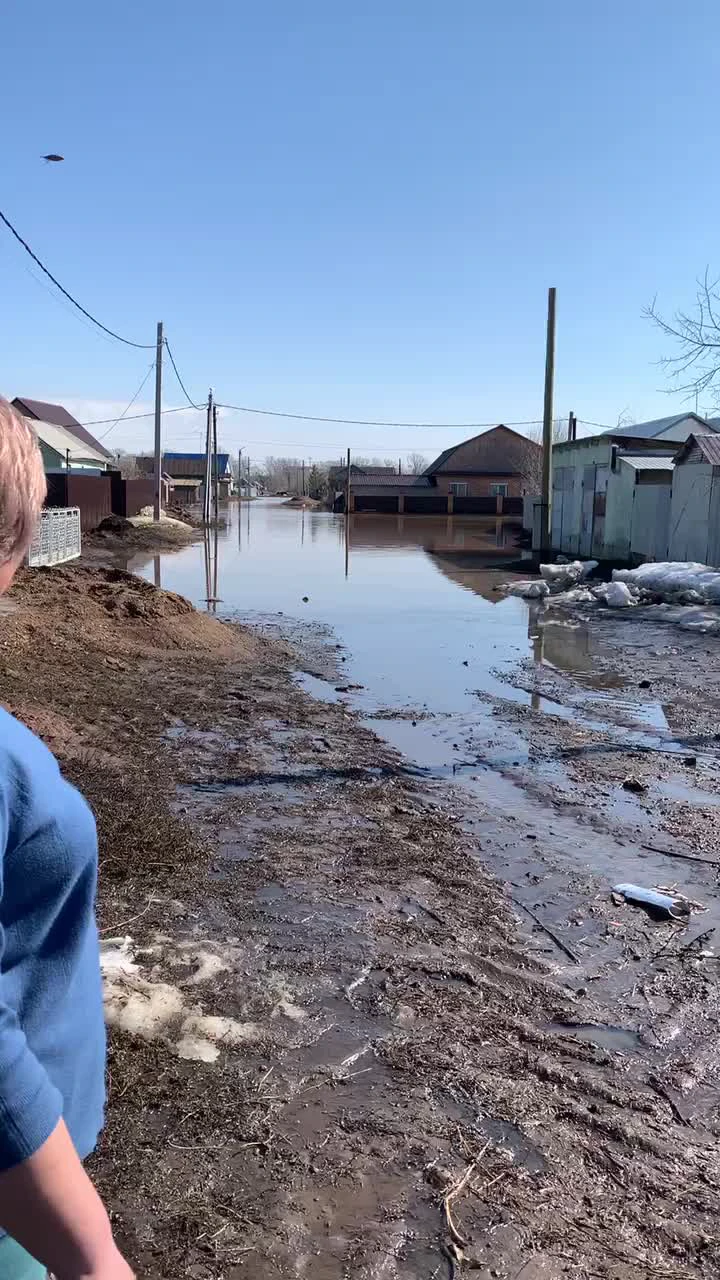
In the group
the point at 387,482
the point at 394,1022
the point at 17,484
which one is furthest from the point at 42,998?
the point at 387,482

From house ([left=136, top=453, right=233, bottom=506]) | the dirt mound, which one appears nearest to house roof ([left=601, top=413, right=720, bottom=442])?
the dirt mound

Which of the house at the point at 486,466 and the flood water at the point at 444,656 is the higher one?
the house at the point at 486,466

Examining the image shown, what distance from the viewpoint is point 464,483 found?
73812 millimetres

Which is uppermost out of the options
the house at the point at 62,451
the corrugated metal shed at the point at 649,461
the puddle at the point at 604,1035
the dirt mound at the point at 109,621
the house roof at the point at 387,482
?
the house at the point at 62,451

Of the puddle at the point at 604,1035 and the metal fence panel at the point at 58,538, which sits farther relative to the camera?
the metal fence panel at the point at 58,538

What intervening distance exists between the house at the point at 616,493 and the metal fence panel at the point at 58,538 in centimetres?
1388

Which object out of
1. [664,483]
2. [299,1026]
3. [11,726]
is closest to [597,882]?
[299,1026]

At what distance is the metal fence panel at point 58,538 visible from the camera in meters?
20.5

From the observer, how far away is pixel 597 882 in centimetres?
503

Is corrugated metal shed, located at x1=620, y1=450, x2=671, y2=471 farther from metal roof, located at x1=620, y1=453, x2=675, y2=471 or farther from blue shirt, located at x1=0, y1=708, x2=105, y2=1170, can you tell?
blue shirt, located at x1=0, y1=708, x2=105, y2=1170

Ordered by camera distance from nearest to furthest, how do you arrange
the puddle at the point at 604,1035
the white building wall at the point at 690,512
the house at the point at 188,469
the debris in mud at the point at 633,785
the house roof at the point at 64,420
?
the puddle at the point at 604,1035 → the debris in mud at the point at 633,785 → the white building wall at the point at 690,512 → the house roof at the point at 64,420 → the house at the point at 188,469

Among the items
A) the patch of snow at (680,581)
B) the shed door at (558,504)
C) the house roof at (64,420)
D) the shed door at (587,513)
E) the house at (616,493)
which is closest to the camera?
the patch of snow at (680,581)

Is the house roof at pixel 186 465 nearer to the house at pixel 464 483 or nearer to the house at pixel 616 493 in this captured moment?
Result: the house at pixel 464 483

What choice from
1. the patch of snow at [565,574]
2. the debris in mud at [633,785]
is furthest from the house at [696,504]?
the debris in mud at [633,785]
